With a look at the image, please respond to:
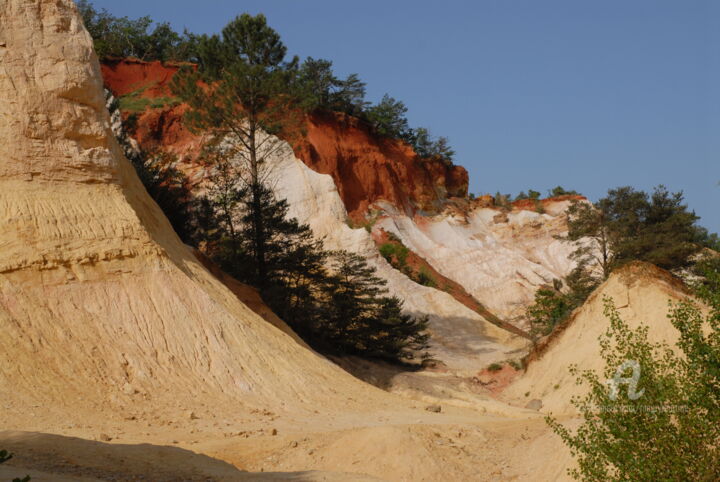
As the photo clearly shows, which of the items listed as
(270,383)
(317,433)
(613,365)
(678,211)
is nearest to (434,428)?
(317,433)

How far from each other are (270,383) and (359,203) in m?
36.1

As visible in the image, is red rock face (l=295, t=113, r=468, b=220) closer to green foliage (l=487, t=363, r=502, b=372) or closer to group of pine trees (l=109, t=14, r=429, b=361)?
group of pine trees (l=109, t=14, r=429, b=361)

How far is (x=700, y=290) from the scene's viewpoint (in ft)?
30.8

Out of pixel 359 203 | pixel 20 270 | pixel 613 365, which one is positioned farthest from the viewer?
pixel 359 203

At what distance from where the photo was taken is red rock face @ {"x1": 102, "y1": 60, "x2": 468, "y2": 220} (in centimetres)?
4862

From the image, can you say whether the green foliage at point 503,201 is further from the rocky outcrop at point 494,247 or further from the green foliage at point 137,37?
the green foliage at point 137,37

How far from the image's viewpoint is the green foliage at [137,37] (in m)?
58.1

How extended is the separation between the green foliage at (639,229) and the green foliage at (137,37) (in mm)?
34520

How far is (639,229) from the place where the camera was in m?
35.9

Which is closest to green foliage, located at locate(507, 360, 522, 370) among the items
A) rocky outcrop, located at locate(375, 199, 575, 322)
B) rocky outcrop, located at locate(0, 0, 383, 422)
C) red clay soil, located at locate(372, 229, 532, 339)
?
rocky outcrop, located at locate(0, 0, 383, 422)

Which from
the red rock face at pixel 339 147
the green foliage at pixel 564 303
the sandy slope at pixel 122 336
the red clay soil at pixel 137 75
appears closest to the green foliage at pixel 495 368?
the green foliage at pixel 564 303

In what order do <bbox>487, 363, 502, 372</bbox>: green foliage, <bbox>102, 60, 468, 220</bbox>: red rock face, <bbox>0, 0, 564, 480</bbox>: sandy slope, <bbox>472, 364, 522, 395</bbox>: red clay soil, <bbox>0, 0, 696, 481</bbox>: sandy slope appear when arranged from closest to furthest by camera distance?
1. <bbox>0, 0, 696, 481</bbox>: sandy slope
2. <bbox>0, 0, 564, 480</bbox>: sandy slope
3. <bbox>472, 364, 522, 395</bbox>: red clay soil
4. <bbox>487, 363, 502, 372</bbox>: green foliage
5. <bbox>102, 60, 468, 220</bbox>: red rock face

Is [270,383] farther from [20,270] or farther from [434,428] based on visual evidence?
[20,270]

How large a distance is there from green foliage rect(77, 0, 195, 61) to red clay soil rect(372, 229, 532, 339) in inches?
837
